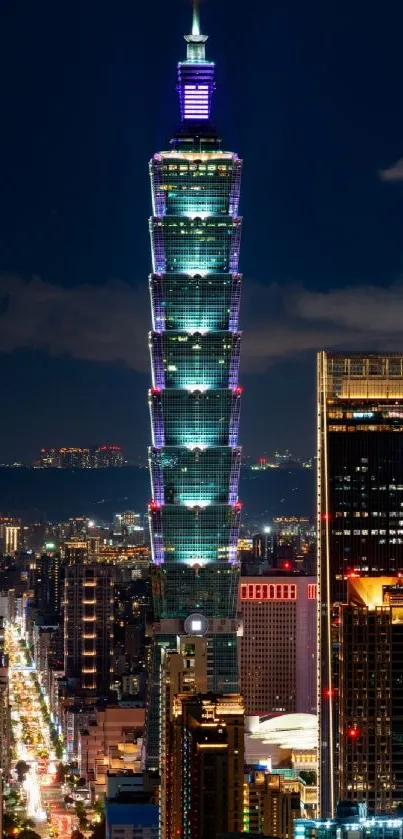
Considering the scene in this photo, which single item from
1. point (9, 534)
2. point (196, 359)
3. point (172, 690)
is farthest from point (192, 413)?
point (9, 534)

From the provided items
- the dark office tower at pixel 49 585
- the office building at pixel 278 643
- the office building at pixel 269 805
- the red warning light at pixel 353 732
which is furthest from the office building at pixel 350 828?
the dark office tower at pixel 49 585

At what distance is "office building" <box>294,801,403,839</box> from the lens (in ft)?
55.8

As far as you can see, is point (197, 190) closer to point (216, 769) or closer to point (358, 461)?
point (358, 461)

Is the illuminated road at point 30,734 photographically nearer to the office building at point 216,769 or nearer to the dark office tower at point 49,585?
the dark office tower at point 49,585

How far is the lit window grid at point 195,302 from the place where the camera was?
115ft

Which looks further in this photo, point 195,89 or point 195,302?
point 195,302

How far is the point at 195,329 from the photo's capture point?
35.0m

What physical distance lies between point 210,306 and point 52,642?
47.8ft

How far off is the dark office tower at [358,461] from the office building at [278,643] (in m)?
8.94

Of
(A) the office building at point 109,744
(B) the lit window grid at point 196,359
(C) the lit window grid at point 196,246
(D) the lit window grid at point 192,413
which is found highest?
(C) the lit window grid at point 196,246

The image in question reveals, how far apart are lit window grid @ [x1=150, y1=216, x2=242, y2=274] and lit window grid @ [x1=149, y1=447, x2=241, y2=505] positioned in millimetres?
2768

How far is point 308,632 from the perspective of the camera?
39.6m

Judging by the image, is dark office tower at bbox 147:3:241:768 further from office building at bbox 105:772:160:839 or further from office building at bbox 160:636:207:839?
office building at bbox 160:636:207:839

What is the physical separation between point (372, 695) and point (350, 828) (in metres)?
5.77
